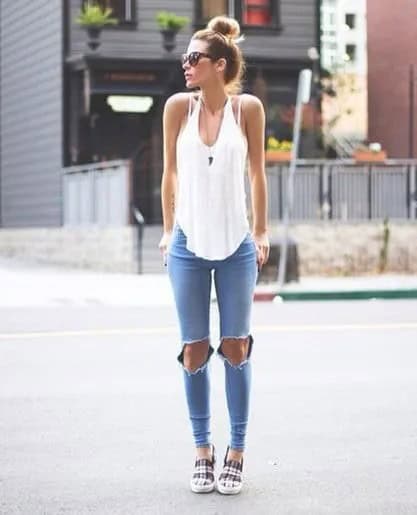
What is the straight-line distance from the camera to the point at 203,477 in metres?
5.18

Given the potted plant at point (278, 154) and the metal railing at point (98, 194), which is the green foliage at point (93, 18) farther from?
the potted plant at point (278, 154)

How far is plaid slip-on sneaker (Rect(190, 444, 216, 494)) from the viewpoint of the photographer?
5.17 meters

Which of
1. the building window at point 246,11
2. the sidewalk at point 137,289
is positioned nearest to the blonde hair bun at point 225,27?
the sidewalk at point 137,289

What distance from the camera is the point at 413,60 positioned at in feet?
90.0

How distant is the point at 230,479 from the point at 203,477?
4.4 inches

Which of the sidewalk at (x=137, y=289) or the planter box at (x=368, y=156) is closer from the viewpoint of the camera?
the sidewalk at (x=137, y=289)

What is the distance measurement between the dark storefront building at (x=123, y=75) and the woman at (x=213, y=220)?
20318 millimetres

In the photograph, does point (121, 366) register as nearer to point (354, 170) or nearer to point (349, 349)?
point (349, 349)

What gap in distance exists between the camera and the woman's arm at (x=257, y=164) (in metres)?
5.07

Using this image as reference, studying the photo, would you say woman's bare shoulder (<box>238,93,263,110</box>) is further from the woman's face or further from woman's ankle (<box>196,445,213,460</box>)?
woman's ankle (<box>196,445,213,460</box>)

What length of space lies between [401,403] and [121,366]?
2.53 m

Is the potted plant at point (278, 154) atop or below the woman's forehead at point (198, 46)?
atop

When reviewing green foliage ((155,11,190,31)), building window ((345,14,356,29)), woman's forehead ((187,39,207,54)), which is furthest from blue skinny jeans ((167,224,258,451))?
building window ((345,14,356,29))

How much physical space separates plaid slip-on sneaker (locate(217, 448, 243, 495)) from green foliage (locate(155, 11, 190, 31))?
72.2 ft
